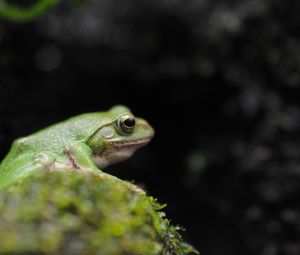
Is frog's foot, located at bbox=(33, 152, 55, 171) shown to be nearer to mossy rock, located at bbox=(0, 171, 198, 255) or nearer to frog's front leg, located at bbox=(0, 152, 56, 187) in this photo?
frog's front leg, located at bbox=(0, 152, 56, 187)

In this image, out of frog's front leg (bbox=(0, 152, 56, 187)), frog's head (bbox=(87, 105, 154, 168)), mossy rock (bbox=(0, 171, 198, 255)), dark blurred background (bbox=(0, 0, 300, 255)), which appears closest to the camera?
mossy rock (bbox=(0, 171, 198, 255))

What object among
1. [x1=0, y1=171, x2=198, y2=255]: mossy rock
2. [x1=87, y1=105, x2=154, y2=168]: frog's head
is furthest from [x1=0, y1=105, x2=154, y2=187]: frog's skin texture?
[x1=0, y1=171, x2=198, y2=255]: mossy rock

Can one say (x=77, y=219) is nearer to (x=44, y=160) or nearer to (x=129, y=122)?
(x=44, y=160)

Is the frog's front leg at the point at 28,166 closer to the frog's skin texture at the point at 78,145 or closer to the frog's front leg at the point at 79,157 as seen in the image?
the frog's skin texture at the point at 78,145

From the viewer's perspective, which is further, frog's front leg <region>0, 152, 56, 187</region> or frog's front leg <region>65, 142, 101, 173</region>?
frog's front leg <region>65, 142, 101, 173</region>

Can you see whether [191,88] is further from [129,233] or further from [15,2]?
[129,233]

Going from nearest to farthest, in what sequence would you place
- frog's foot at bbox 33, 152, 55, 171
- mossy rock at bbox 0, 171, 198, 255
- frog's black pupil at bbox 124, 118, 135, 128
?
1. mossy rock at bbox 0, 171, 198, 255
2. frog's foot at bbox 33, 152, 55, 171
3. frog's black pupil at bbox 124, 118, 135, 128
